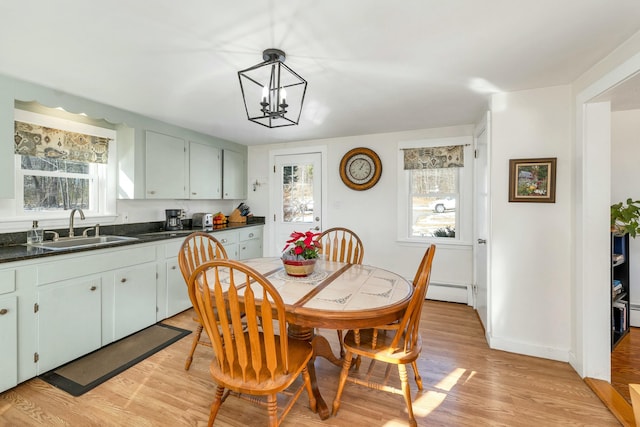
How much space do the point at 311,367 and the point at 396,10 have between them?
6.77ft

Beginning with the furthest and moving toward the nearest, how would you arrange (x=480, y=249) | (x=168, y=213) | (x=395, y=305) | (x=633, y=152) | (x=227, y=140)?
(x=227, y=140), (x=168, y=213), (x=480, y=249), (x=633, y=152), (x=395, y=305)

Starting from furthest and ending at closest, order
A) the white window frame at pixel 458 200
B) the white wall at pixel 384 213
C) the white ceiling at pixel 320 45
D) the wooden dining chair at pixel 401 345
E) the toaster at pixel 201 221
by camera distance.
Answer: the toaster at pixel 201 221 < the white wall at pixel 384 213 < the white window frame at pixel 458 200 < the wooden dining chair at pixel 401 345 < the white ceiling at pixel 320 45

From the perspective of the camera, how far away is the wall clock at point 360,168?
3895mm

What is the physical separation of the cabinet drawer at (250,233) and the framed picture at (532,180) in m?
3.21

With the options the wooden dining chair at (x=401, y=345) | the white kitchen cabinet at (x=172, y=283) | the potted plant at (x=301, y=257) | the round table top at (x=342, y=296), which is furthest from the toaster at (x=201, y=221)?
the wooden dining chair at (x=401, y=345)

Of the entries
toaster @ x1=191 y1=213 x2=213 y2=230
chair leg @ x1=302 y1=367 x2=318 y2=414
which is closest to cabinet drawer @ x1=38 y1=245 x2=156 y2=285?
toaster @ x1=191 y1=213 x2=213 y2=230

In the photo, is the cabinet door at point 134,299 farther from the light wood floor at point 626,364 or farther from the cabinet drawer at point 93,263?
the light wood floor at point 626,364

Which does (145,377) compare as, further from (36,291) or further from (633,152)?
(633,152)

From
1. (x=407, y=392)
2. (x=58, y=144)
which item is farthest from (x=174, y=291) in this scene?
(x=407, y=392)

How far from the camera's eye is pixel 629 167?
283cm

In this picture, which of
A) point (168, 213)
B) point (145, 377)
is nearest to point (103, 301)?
point (145, 377)

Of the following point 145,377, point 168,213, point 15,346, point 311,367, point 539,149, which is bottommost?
point 145,377

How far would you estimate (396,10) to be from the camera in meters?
1.40

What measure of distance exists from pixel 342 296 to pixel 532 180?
188 centimetres
